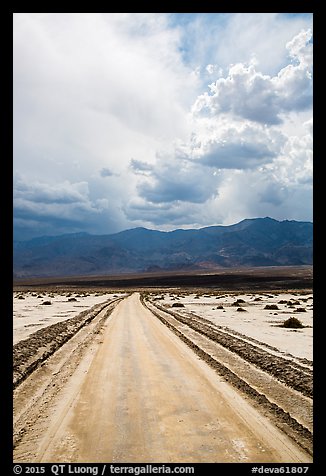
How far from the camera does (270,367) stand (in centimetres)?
1202

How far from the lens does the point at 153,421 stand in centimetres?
750

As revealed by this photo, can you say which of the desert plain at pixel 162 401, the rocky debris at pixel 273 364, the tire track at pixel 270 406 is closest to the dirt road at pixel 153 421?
the desert plain at pixel 162 401

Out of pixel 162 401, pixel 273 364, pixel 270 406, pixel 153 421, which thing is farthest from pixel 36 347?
pixel 270 406

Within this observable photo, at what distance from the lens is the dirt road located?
20.4ft

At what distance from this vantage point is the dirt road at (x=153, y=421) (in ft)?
20.4

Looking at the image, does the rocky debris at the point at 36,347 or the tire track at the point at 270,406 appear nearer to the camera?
the tire track at the point at 270,406

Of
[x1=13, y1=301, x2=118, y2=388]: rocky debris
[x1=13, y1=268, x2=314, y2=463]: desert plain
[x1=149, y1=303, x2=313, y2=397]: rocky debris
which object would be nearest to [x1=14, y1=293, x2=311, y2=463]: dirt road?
[x1=13, y1=268, x2=314, y2=463]: desert plain

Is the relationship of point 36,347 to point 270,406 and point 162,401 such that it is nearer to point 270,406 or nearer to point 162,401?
point 162,401

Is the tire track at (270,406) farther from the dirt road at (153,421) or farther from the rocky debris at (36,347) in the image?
the rocky debris at (36,347)

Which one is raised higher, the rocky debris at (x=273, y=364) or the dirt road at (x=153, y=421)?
the dirt road at (x=153, y=421)
